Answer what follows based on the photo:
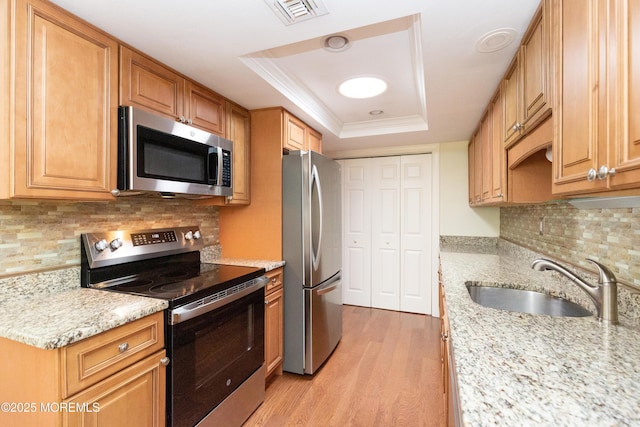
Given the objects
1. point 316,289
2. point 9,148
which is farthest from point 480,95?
point 9,148

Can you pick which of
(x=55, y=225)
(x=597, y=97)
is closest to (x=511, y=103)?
(x=597, y=97)

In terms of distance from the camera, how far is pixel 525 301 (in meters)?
1.61

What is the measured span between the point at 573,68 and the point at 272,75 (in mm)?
1598

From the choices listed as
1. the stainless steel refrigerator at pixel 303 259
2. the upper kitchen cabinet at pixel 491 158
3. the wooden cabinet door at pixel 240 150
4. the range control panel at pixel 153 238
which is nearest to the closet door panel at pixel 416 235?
the upper kitchen cabinet at pixel 491 158

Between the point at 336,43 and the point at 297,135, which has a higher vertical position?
the point at 336,43

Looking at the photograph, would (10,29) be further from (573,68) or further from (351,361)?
(351,361)

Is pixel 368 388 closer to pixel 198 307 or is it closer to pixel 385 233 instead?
pixel 198 307

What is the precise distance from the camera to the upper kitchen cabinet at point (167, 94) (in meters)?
1.52

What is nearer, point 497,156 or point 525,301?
point 525,301

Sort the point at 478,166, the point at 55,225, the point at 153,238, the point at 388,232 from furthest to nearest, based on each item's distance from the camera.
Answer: the point at 388,232, the point at 478,166, the point at 153,238, the point at 55,225

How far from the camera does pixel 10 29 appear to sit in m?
1.11

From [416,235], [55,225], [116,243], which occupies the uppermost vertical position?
[55,225]

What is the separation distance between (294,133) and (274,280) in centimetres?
125

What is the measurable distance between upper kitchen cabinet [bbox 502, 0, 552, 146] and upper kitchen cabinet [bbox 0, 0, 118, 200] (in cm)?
186
